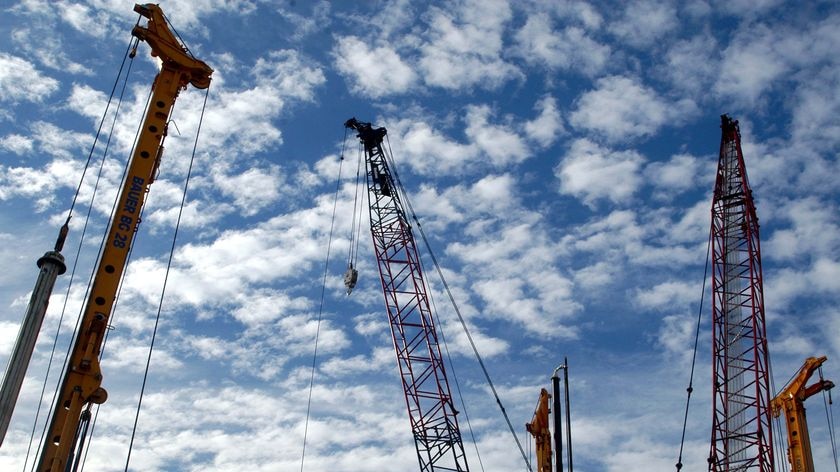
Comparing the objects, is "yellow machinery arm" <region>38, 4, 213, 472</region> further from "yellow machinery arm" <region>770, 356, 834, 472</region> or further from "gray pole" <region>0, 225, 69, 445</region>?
"yellow machinery arm" <region>770, 356, 834, 472</region>

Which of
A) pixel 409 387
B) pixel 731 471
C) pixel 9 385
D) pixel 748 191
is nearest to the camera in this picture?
pixel 9 385

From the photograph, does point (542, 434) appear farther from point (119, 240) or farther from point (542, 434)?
point (119, 240)

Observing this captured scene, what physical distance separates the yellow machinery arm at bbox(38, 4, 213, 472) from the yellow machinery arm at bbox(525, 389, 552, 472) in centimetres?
3357

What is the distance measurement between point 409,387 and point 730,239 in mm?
27319

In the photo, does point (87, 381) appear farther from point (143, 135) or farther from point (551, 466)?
point (551, 466)

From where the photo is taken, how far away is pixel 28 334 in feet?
68.4

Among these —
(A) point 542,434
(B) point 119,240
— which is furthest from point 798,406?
(B) point 119,240

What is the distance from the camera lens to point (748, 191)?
61031 millimetres

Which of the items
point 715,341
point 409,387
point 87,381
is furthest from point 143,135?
point 715,341

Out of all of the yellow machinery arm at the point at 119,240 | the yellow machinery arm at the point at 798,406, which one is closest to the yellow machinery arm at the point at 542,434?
the yellow machinery arm at the point at 798,406

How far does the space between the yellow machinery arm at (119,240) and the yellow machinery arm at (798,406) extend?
4619 centimetres

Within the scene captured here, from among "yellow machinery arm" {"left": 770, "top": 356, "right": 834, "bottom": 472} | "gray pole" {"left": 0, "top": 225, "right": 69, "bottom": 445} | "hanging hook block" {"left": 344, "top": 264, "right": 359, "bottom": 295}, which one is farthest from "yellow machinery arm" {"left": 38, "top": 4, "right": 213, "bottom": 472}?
"yellow machinery arm" {"left": 770, "top": 356, "right": 834, "bottom": 472}

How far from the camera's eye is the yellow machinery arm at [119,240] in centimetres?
2339

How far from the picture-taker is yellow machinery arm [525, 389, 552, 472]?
54156 millimetres
